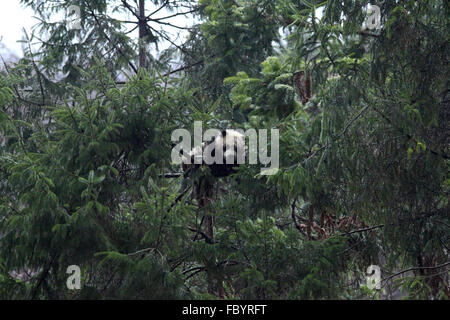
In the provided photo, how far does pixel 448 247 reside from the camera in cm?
567

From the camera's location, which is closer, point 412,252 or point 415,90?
point 415,90

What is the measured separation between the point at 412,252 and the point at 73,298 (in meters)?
3.74

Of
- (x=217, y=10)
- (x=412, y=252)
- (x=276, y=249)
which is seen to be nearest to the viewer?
(x=276, y=249)

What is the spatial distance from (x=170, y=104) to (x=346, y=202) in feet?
7.88

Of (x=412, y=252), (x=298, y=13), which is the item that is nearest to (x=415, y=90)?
(x=298, y=13)

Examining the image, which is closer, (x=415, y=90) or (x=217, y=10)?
(x=415, y=90)

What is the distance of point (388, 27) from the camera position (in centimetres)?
491

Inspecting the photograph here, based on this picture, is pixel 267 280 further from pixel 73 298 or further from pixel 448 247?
pixel 448 247

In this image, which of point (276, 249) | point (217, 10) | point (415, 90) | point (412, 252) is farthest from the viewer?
point (217, 10)

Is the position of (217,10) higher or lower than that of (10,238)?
higher
